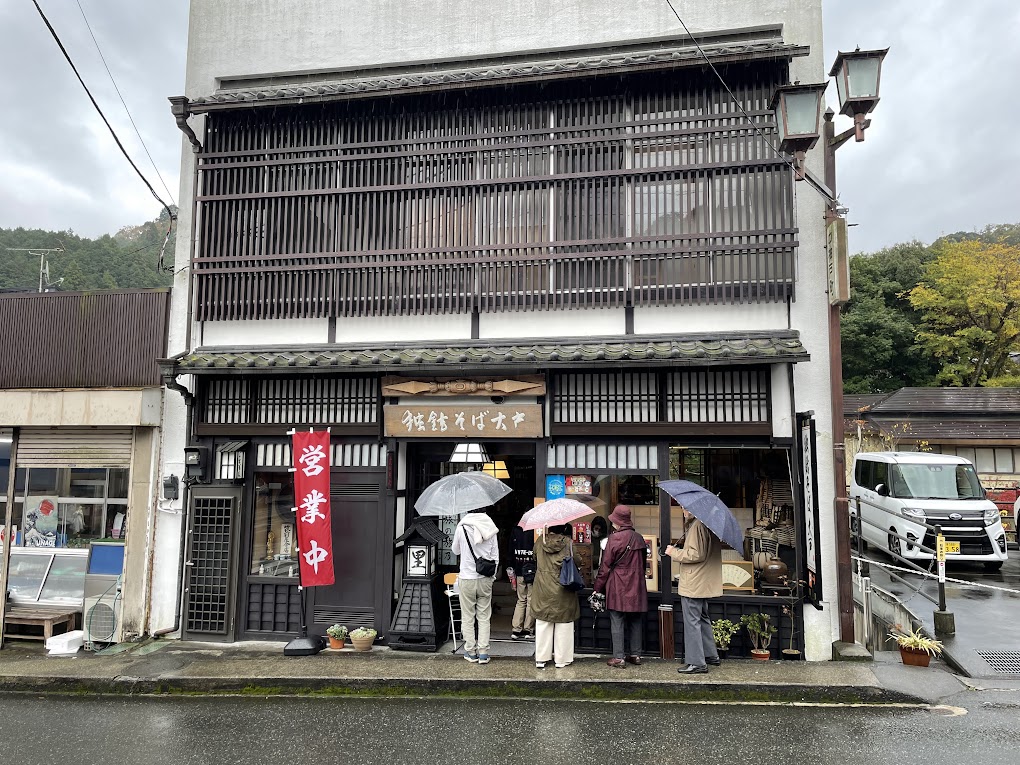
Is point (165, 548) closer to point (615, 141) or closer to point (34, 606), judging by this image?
point (34, 606)

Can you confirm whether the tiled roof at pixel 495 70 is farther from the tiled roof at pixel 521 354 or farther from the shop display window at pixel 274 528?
the shop display window at pixel 274 528

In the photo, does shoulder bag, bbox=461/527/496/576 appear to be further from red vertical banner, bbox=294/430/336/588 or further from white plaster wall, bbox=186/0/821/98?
white plaster wall, bbox=186/0/821/98

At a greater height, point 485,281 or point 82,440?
point 485,281

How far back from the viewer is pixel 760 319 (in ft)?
30.7

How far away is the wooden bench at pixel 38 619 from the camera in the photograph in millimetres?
10562

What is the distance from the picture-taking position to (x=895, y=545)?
15062mm

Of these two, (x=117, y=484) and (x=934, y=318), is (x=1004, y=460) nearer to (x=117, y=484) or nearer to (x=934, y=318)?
(x=934, y=318)

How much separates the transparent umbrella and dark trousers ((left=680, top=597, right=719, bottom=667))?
2713 mm

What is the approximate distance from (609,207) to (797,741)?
23.3ft

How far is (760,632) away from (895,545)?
8392 millimetres

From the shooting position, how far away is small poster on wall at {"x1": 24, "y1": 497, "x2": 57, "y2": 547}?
11344 mm

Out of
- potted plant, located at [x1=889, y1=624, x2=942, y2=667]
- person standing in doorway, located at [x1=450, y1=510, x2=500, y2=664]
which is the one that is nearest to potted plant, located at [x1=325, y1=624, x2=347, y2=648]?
person standing in doorway, located at [x1=450, y1=510, x2=500, y2=664]

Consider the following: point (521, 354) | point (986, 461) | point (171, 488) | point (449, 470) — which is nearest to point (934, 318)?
point (986, 461)

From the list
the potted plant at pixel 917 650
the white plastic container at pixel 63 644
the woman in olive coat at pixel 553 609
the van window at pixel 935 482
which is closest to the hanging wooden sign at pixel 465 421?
the woman in olive coat at pixel 553 609
